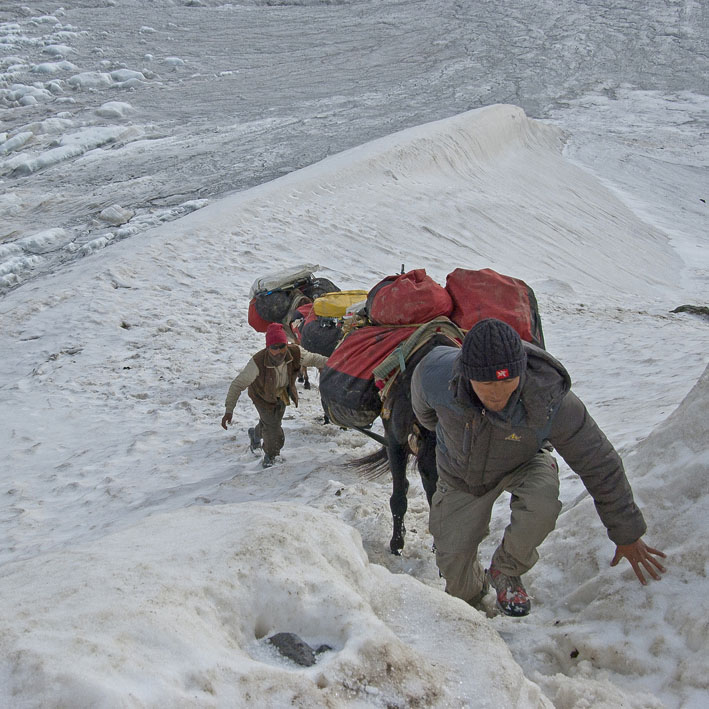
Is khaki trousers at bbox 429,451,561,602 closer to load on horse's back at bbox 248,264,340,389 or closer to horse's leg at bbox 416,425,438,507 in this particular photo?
horse's leg at bbox 416,425,438,507

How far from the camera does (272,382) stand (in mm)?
5441

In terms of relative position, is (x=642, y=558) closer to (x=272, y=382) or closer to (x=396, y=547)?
(x=396, y=547)

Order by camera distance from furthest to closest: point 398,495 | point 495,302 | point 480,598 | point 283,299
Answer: point 283,299, point 398,495, point 495,302, point 480,598

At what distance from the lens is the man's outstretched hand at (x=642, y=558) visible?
9.13 ft

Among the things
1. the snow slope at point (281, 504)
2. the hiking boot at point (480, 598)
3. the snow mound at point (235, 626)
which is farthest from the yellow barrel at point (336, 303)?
the snow mound at point (235, 626)

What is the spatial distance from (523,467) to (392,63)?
3276 cm

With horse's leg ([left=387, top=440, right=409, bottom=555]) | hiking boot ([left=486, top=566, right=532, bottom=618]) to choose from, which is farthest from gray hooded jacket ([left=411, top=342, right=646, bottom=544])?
horse's leg ([left=387, top=440, right=409, bottom=555])

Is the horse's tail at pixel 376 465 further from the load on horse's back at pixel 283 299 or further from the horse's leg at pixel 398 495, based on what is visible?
the load on horse's back at pixel 283 299

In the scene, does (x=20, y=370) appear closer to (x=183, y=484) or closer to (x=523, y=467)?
(x=183, y=484)

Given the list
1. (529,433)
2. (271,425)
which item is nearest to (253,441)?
(271,425)

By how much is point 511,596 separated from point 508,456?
0.52m

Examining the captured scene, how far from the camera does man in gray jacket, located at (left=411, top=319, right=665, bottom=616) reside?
8.25 feet

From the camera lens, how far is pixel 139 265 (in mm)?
10133

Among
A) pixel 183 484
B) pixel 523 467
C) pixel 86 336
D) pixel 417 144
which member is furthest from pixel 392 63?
pixel 523 467
